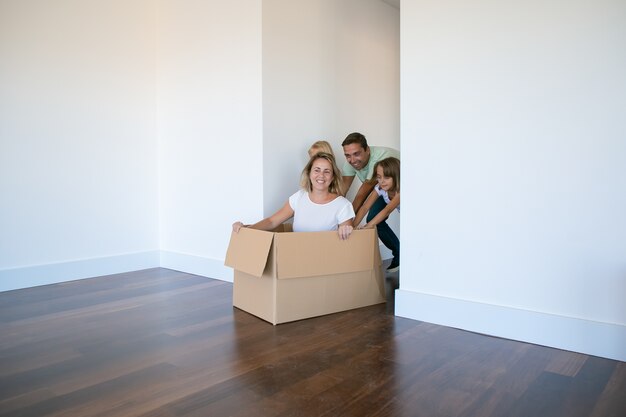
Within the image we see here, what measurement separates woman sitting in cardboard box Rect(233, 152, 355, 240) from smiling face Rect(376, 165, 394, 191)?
28 cm

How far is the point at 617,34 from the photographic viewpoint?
1663 millimetres

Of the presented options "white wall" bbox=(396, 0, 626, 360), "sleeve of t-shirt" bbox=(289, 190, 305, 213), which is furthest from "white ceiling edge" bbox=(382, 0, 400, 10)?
"sleeve of t-shirt" bbox=(289, 190, 305, 213)

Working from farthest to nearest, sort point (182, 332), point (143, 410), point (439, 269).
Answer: point (439, 269) < point (182, 332) < point (143, 410)

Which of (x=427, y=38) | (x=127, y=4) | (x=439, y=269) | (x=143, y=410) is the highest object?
(x=127, y=4)

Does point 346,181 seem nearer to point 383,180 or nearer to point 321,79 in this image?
point 383,180

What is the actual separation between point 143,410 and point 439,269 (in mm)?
1399

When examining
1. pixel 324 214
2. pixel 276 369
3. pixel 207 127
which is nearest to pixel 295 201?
pixel 324 214

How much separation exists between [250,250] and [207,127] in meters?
1.31

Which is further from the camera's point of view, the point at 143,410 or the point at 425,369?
the point at 425,369

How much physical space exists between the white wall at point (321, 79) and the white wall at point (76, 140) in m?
1.20

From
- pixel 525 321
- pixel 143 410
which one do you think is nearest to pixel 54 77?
pixel 143 410

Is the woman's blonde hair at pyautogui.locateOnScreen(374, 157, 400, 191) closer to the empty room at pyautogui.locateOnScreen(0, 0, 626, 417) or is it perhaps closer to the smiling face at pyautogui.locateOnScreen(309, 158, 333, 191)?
the empty room at pyautogui.locateOnScreen(0, 0, 626, 417)

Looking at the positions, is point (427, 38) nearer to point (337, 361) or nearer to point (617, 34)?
point (617, 34)

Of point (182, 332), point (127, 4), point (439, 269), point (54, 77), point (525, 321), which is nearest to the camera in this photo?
point (525, 321)
